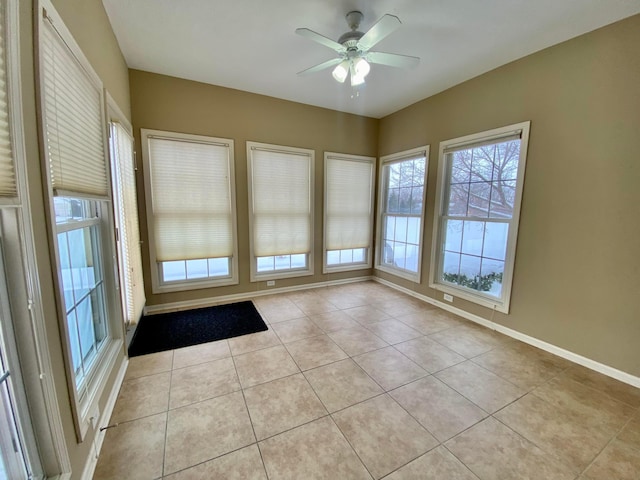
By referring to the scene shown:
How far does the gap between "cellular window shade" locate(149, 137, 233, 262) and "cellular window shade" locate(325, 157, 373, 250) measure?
5.22 feet

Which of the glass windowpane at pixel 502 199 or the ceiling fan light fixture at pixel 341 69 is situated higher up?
the ceiling fan light fixture at pixel 341 69

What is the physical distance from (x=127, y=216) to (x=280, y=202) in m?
1.89

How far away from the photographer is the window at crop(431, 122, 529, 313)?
8.96ft

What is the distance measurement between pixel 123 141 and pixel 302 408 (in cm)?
285

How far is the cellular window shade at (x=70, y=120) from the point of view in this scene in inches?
45.7

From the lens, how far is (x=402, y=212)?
4219mm

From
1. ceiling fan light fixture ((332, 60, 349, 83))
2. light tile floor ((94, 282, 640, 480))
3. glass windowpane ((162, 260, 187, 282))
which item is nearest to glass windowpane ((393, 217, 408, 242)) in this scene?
light tile floor ((94, 282, 640, 480))

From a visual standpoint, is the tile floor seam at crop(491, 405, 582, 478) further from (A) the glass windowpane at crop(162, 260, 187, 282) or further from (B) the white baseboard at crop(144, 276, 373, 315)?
(A) the glass windowpane at crop(162, 260, 187, 282)

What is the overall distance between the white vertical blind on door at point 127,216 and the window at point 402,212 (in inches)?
140

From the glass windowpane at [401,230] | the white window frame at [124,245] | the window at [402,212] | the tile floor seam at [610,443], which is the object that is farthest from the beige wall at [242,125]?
the tile floor seam at [610,443]

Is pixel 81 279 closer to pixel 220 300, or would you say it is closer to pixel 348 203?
pixel 220 300

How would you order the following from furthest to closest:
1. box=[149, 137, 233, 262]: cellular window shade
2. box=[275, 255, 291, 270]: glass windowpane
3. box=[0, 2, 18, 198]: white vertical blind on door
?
box=[275, 255, 291, 270]: glass windowpane
box=[149, 137, 233, 262]: cellular window shade
box=[0, 2, 18, 198]: white vertical blind on door

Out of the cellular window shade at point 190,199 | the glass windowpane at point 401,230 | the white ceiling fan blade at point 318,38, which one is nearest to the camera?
the white ceiling fan blade at point 318,38

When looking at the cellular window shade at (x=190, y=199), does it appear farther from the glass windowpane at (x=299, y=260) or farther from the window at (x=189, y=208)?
the glass windowpane at (x=299, y=260)
